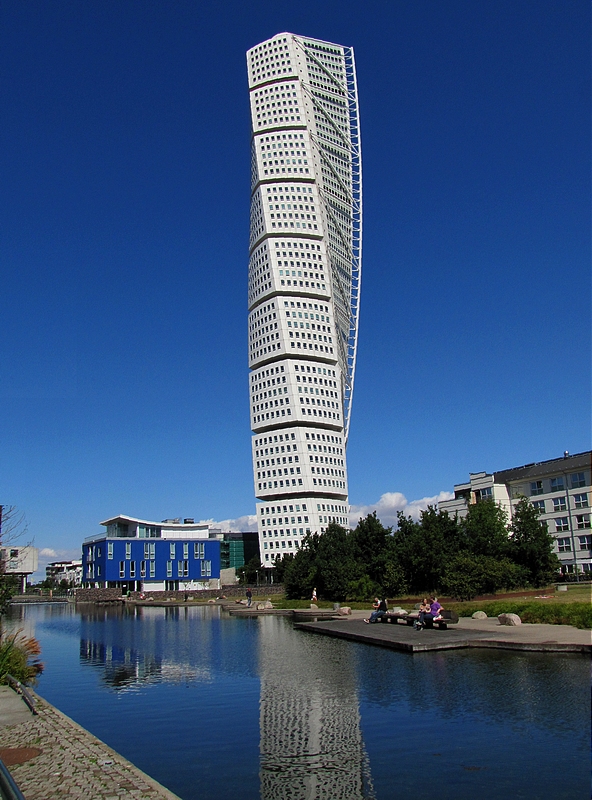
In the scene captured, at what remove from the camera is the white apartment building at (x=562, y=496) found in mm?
81312

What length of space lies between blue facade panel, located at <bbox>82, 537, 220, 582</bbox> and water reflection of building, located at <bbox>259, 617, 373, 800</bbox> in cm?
10323

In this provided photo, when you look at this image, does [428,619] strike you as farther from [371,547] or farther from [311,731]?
[371,547]

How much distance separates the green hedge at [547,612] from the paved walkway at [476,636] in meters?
0.57

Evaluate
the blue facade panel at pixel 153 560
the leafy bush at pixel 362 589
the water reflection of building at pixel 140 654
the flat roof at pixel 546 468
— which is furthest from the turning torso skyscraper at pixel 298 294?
the water reflection of building at pixel 140 654

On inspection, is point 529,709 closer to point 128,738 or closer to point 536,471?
point 128,738

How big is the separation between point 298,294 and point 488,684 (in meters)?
128

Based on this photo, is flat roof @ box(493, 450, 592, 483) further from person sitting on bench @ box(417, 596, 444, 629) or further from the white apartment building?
person sitting on bench @ box(417, 596, 444, 629)

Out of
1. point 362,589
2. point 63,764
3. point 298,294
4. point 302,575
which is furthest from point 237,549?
point 63,764

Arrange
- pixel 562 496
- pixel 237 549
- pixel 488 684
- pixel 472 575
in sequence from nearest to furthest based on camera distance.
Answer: pixel 488 684 → pixel 472 575 → pixel 562 496 → pixel 237 549

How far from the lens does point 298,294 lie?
14200 centimetres

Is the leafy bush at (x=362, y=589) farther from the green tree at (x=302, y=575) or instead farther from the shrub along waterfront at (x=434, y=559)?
the green tree at (x=302, y=575)

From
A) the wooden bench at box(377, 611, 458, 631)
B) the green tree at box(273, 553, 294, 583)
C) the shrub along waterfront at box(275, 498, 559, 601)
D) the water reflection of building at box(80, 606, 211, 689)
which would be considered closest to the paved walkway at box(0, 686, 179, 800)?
the water reflection of building at box(80, 606, 211, 689)

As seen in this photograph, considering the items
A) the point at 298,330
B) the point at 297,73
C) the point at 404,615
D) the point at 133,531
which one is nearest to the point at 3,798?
the point at 404,615

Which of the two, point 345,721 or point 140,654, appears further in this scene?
point 140,654
